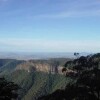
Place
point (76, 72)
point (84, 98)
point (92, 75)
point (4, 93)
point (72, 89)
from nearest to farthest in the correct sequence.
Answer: point (4, 93) < point (84, 98) < point (72, 89) < point (92, 75) < point (76, 72)

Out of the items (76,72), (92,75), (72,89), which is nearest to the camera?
(72,89)

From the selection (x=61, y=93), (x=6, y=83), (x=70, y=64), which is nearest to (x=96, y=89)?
(x=61, y=93)

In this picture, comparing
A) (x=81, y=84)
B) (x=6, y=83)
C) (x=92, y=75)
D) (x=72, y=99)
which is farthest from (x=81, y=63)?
(x=6, y=83)

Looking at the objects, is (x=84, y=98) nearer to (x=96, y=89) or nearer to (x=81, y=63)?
(x=96, y=89)

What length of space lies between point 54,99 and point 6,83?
11.7 metres

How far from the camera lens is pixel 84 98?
113 feet

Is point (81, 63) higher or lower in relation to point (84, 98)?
higher

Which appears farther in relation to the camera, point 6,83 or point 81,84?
point 81,84

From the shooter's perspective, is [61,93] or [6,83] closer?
[6,83]

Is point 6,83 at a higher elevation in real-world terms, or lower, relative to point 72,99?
higher

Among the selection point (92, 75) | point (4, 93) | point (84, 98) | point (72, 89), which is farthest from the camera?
point (92, 75)

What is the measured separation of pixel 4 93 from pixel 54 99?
1192 centimetres

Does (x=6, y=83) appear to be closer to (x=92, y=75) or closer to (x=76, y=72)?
(x=92, y=75)

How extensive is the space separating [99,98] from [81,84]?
11.6 ft
